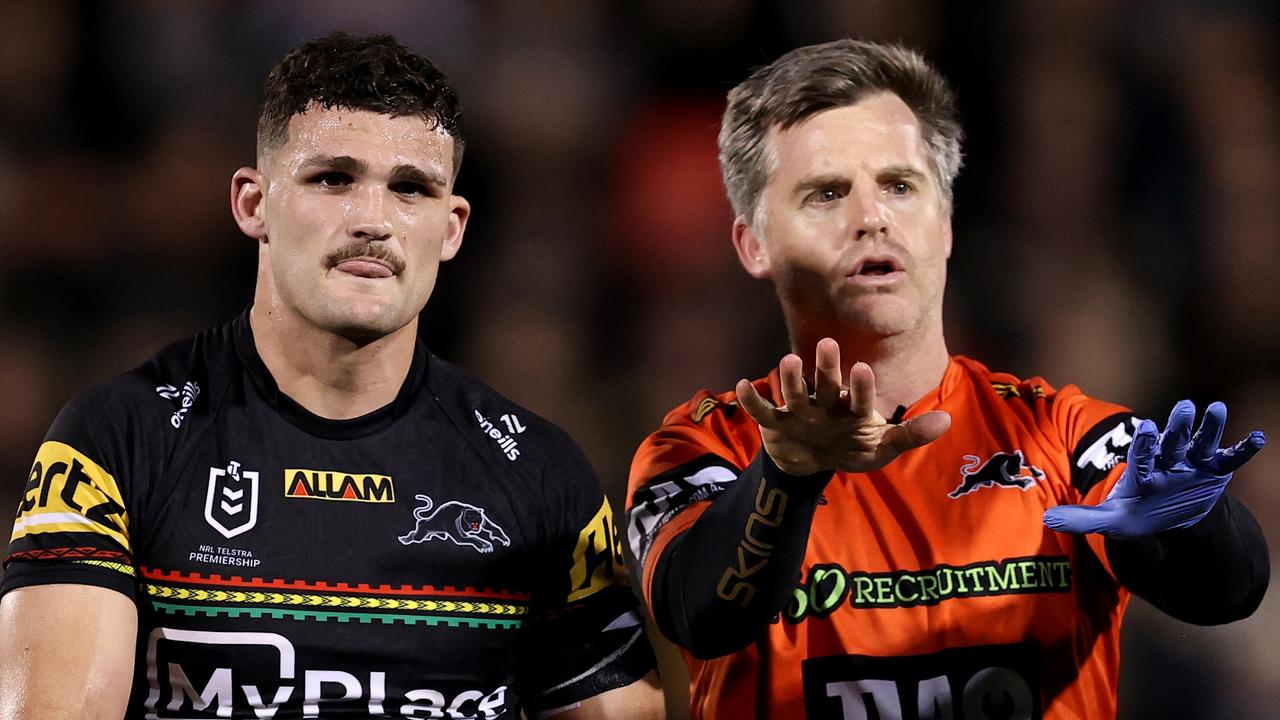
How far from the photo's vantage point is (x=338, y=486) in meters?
3.22

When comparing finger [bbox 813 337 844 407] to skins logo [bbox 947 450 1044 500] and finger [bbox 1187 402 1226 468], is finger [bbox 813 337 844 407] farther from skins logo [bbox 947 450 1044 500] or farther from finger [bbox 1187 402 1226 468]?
skins logo [bbox 947 450 1044 500]

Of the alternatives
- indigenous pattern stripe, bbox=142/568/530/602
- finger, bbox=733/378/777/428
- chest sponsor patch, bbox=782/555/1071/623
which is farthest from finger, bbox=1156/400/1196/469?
indigenous pattern stripe, bbox=142/568/530/602

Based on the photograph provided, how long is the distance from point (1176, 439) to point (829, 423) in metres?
0.62

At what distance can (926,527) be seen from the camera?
3314 millimetres

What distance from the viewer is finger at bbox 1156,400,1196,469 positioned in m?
2.71

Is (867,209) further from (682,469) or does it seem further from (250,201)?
(250,201)

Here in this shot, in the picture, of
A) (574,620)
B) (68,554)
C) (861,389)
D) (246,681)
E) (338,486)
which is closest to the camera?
(861,389)

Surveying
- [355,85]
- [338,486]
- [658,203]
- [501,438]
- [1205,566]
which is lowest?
[1205,566]

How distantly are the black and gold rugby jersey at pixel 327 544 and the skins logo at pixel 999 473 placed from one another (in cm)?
77

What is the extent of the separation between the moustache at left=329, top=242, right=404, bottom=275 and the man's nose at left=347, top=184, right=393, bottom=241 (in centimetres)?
2

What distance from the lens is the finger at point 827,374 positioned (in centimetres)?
253

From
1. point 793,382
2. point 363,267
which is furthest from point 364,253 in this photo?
point 793,382

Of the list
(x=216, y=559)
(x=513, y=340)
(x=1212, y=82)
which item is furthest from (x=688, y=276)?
(x=216, y=559)

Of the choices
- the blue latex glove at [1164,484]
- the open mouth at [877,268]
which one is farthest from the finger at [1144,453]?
the open mouth at [877,268]
